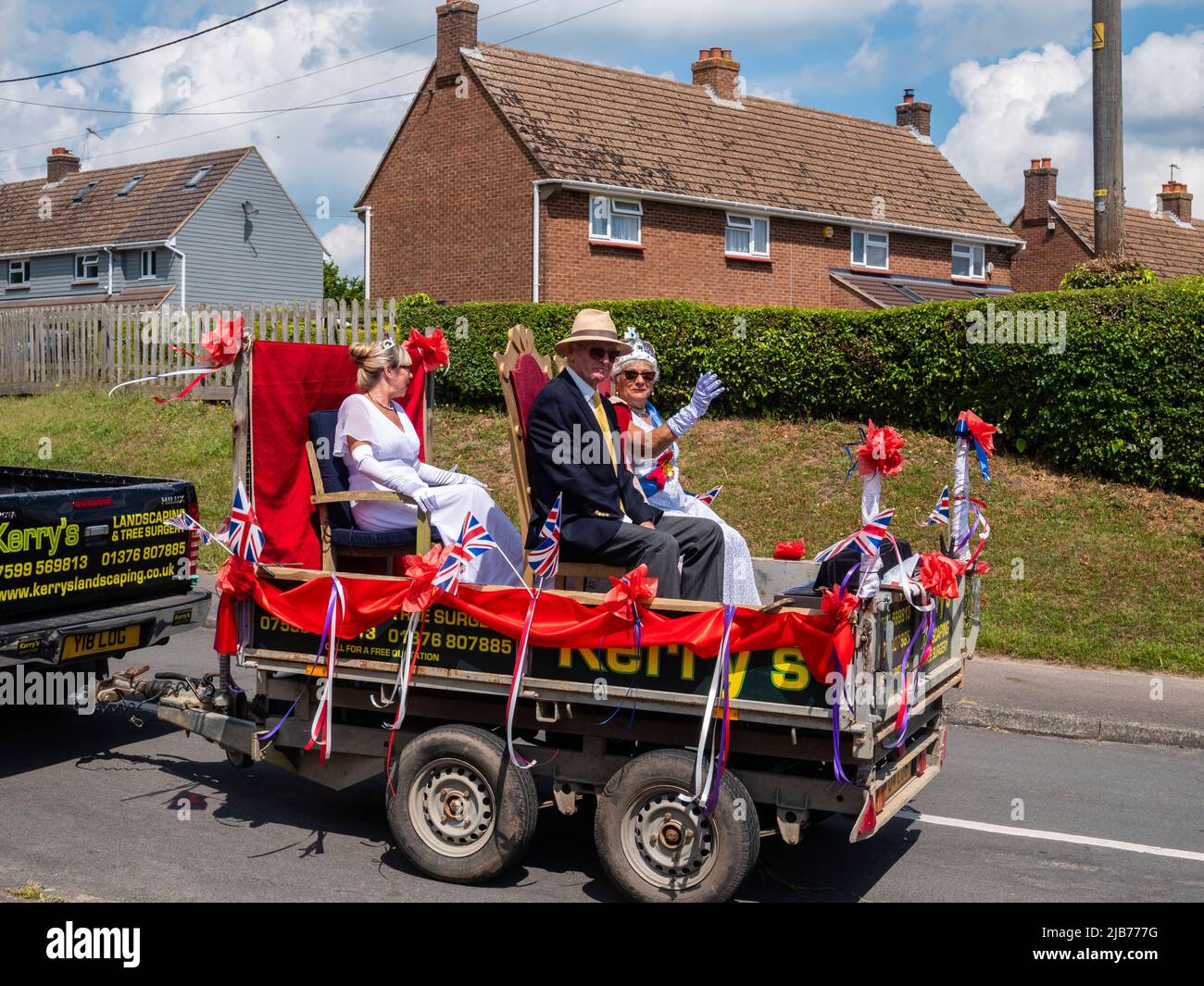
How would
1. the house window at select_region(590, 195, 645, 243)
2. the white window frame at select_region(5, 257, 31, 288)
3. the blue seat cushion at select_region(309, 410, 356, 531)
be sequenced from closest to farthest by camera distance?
1. the blue seat cushion at select_region(309, 410, 356, 531)
2. the house window at select_region(590, 195, 645, 243)
3. the white window frame at select_region(5, 257, 31, 288)

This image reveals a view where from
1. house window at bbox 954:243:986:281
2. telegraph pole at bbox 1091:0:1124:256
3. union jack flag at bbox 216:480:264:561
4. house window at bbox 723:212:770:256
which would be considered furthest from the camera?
house window at bbox 954:243:986:281

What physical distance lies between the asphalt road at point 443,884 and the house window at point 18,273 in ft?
149

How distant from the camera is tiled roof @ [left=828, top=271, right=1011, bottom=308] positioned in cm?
2998

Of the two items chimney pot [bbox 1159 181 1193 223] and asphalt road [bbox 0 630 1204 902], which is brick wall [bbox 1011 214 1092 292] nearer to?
chimney pot [bbox 1159 181 1193 223]

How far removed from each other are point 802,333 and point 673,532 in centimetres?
1035

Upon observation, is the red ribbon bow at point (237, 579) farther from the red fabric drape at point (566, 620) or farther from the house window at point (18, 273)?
the house window at point (18, 273)

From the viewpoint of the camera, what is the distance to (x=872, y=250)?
32.2 metres

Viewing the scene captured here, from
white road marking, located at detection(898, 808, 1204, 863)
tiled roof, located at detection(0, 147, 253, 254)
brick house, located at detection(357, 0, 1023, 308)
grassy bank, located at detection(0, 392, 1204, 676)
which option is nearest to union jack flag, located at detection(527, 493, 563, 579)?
white road marking, located at detection(898, 808, 1204, 863)

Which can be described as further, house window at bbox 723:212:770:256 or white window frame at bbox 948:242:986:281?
white window frame at bbox 948:242:986:281

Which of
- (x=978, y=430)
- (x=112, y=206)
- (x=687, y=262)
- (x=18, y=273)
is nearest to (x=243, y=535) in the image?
(x=978, y=430)

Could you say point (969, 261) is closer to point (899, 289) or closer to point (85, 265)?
point (899, 289)

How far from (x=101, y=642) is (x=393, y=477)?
2.06m

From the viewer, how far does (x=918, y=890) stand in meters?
5.59

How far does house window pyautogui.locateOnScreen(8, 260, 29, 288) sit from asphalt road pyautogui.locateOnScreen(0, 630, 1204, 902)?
149ft
